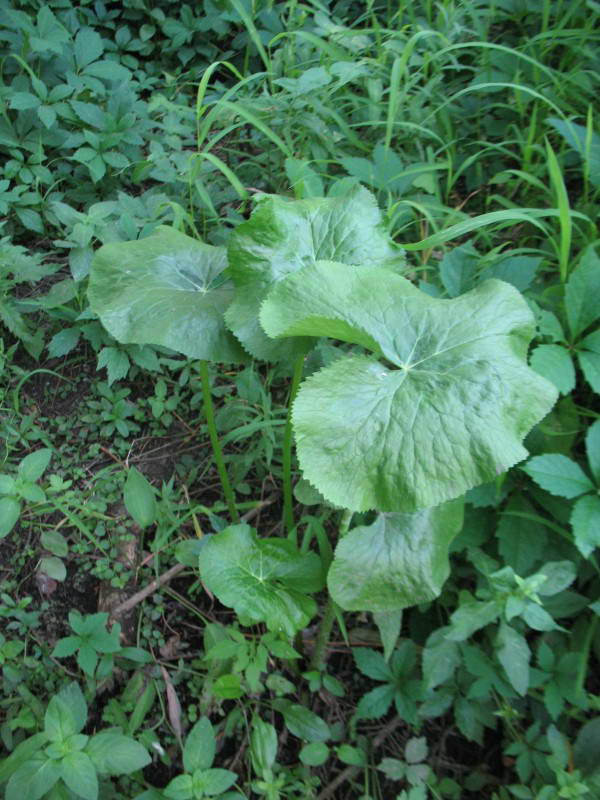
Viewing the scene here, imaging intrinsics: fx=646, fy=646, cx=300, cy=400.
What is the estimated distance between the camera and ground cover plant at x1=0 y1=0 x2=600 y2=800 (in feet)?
3.51

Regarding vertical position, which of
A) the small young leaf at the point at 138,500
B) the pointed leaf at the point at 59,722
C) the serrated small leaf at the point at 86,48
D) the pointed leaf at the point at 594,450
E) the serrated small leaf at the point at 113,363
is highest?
the serrated small leaf at the point at 86,48

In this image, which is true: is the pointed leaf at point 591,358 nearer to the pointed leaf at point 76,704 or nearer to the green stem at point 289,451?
the green stem at point 289,451

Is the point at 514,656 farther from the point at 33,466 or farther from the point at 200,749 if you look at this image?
the point at 33,466

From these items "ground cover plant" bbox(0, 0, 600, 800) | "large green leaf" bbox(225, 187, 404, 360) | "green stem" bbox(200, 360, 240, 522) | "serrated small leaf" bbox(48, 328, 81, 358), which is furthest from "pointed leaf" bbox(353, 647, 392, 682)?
"serrated small leaf" bbox(48, 328, 81, 358)

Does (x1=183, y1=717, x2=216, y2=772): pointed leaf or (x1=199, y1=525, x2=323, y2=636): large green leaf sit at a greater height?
(x1=199, y1=525, x2=323, y2=636): large green leaf

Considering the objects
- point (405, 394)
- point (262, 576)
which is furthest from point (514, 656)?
point (405, 394)

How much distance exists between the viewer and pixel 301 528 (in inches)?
67.7

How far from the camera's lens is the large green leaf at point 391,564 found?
1.17 meters

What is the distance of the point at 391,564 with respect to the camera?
1172mm

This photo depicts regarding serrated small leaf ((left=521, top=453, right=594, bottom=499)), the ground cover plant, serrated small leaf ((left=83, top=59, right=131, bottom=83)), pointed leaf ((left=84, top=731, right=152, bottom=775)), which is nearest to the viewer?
the ground cover plant

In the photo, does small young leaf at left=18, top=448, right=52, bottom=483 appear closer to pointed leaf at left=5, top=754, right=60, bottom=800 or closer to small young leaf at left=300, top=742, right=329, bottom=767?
pointed leaf at left=5, top=754, right=60, bottom=800

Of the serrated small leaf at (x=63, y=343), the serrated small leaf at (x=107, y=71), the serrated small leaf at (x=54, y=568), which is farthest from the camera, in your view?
the serrated small leaf at (x=107, y=71)

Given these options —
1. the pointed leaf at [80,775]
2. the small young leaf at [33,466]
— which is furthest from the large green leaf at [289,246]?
the pointed leaf at [80,775]

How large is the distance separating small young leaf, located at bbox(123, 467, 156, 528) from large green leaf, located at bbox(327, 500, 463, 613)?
55cm
